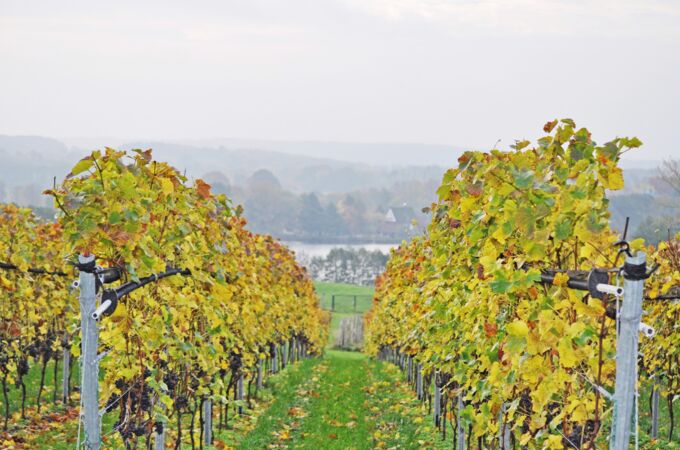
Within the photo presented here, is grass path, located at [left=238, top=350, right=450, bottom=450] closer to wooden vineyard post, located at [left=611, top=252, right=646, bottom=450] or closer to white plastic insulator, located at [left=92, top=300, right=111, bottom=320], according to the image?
white plastic insulator, located at [left=92, top=300, right=111, bottom=320]

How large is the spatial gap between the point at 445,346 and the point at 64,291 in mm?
8749

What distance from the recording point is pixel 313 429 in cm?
1164

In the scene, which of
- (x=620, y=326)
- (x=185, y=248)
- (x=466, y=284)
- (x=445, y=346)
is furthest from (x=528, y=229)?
(x=445, y=346)

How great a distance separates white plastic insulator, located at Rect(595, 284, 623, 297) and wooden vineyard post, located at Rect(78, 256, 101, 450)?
2689mm

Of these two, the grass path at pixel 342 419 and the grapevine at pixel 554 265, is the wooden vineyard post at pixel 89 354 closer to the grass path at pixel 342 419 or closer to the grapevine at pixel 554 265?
the grapevine at pixel 554 265

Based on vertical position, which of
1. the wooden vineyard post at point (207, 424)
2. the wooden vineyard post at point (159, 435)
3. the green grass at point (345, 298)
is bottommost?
the green grass at point (345, 298)

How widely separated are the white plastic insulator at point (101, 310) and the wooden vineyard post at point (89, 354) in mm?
35

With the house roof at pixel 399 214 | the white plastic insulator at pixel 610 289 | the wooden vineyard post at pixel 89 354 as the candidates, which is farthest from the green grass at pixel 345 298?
the house roof at pixel 399 214

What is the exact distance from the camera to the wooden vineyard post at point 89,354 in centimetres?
380

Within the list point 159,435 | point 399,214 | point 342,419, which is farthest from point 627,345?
point 399,214

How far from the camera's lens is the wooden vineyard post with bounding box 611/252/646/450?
2838mm

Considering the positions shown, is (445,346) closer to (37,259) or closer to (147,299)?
(147,299)

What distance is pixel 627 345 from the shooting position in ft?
9.54

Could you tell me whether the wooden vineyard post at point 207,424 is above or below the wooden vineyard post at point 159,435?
below
